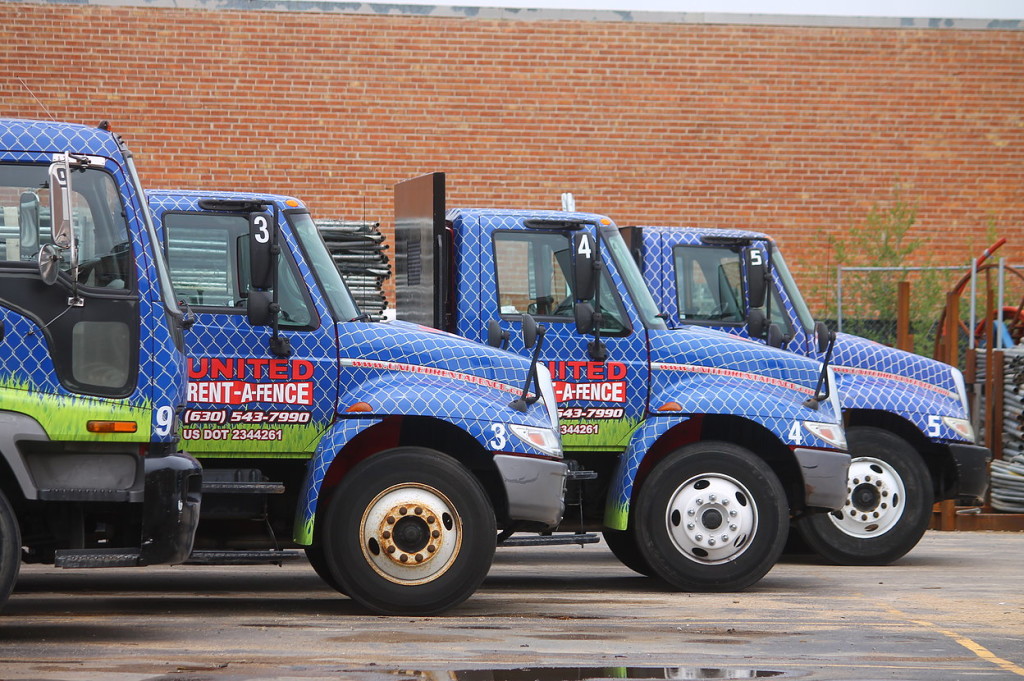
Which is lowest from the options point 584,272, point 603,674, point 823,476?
point 603,674

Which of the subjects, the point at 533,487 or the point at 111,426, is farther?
the point at 533,487

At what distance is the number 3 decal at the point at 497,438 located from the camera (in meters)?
9.32

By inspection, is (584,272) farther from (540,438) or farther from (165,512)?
(165,512)

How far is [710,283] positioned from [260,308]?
4593 millimetres

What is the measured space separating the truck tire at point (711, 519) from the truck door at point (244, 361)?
98.2 inches

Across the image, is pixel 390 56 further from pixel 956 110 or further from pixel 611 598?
pixel 611 598

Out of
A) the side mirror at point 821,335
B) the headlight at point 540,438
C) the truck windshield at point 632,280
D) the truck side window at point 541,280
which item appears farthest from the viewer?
the side mirror at point 821,335

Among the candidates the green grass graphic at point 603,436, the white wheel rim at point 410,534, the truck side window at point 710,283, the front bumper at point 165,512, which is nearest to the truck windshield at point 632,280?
the green grass graphic at point 603,436

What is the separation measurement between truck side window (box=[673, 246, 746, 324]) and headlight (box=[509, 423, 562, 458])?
3195 millimetres

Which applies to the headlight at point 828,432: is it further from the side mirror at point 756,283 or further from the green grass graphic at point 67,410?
the green grass graphic at point 67,410

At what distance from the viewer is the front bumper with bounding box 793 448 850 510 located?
1077 cm

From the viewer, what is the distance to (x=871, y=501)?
12.6 m

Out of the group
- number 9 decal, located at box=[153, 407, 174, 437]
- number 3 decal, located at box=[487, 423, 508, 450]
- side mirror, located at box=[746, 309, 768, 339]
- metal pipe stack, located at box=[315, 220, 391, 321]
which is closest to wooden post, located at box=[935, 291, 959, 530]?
side mirror, located at box=[746, 309, 768, 339]

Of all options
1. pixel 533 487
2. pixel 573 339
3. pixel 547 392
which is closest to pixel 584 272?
pixel 573 339
